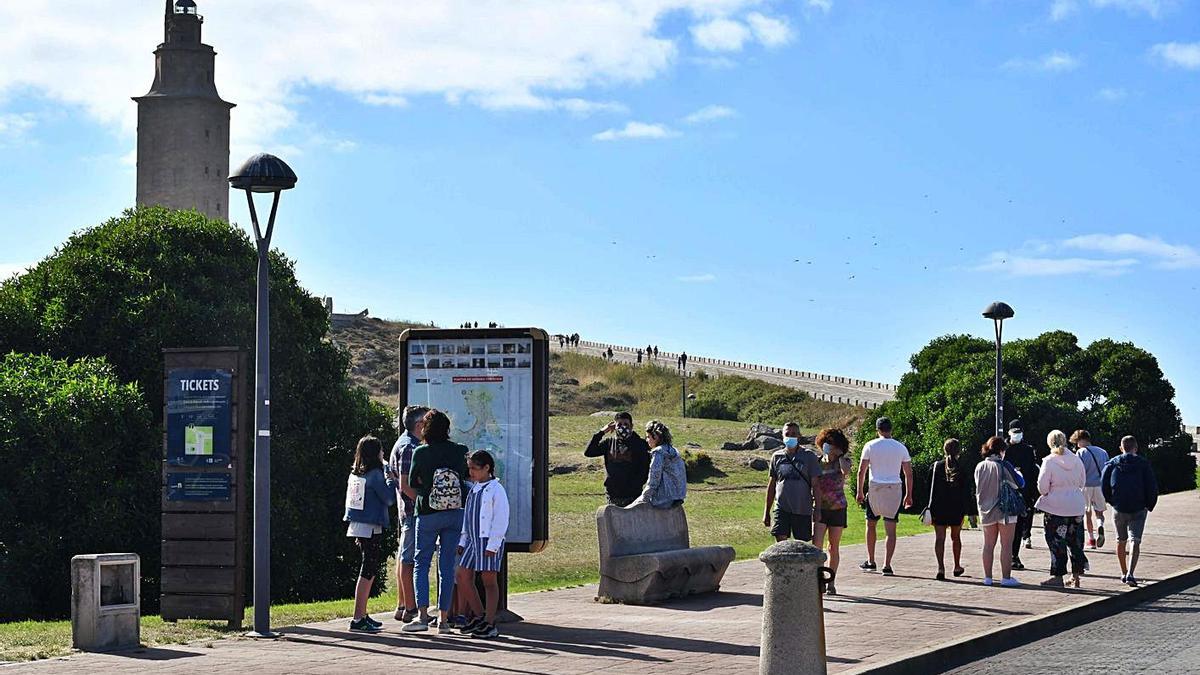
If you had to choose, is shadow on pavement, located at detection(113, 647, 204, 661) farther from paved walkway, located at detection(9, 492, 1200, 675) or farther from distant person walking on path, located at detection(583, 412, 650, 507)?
distant person walking on path, located at detection(583, 412, 650, 507)

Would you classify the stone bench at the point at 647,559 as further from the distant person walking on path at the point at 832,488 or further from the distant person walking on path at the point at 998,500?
the distant person walking on path at the point at 998,500

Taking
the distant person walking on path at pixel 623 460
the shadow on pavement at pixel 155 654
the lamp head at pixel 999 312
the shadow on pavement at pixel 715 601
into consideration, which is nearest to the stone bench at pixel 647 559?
the shadow on pavement at pixel 715 601

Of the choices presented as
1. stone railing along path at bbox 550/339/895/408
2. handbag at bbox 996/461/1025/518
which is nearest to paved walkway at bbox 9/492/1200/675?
handbag at bbox 996/461/1025/518

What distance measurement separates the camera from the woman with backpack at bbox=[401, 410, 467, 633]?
13477 mm

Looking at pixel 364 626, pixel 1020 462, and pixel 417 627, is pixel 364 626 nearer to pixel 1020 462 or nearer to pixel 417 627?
pixel 417 627

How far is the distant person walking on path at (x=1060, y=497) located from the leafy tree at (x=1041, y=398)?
95.6 feet

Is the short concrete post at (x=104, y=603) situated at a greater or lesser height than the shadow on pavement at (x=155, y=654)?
greater

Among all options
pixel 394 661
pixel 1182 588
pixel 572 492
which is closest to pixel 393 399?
pixel 572 492

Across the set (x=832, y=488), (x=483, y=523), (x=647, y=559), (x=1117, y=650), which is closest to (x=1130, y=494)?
(x=832, y=488)

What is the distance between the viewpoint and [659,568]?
52.6ft

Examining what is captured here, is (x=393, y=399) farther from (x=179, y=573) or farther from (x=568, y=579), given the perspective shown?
(x=179, y=573)

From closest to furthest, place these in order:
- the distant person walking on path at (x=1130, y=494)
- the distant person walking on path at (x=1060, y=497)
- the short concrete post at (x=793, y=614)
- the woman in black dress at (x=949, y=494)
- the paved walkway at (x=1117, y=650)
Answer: the short concrete post at (x=793, y=614) → the paved walkway at (x=1117, y=650) → the distant person walking on path at (x=1060, y=497) → the woman in black dress at (x=949, y=494) → the distant person walking on path at (x=1130, y=494)

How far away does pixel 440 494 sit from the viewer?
44.2 ft

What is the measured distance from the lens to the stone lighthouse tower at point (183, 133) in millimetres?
96750
